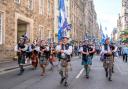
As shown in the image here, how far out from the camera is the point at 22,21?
31781 millimetres

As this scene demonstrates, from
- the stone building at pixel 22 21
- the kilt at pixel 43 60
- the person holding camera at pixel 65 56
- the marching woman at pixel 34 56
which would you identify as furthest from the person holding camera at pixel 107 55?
the stone building at pixel 22 21

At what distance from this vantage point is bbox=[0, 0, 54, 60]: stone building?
85.8ft

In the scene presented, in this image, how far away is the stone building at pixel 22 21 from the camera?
26.2 m

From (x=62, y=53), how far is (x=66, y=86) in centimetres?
128

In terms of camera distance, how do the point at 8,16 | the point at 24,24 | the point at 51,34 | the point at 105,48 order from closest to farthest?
the point at 105,48 → the point at 8,16 → the point at 24,24 → the point at 51,34

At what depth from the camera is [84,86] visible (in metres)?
12.2

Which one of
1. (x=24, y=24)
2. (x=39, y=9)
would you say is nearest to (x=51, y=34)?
(x=39, y=9)

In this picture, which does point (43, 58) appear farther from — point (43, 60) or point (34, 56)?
point (34, 56)

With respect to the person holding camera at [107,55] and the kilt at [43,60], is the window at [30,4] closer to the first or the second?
the kilt at [43,60]

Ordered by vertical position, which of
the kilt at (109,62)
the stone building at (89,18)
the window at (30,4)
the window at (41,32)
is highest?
the stone building at (89,18)

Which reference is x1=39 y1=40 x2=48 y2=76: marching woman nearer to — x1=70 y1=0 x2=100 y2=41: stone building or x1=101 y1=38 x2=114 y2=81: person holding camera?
x1=101 y1=38 x2=114 y2=81: person holding camera

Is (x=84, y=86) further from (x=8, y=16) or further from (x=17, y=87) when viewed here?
(x=8, y=16)

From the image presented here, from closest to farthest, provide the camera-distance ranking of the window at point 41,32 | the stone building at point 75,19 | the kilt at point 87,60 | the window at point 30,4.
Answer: the kilt at point 87,60
the window at point 30,4
the window at point 41,32
the stone building at point 75,19

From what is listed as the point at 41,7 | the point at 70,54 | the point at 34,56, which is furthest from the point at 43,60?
the point at 41,7
